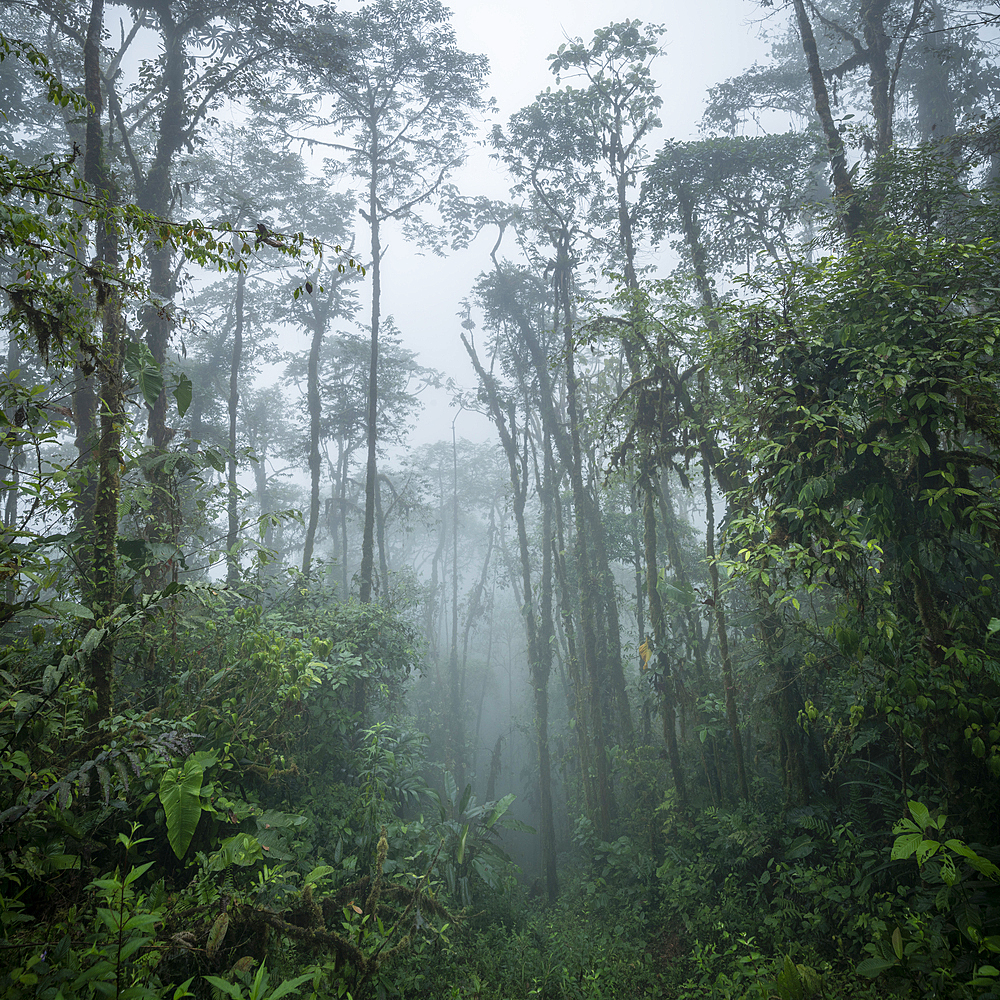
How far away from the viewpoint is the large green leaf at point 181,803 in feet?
10.7

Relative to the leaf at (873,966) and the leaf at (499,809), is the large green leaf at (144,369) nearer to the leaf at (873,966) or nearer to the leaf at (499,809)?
the leaf at (499,809)

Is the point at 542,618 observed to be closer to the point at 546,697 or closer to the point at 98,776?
the point at 546,697

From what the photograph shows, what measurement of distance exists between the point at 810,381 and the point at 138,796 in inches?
248

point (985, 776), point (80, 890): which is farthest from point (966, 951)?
point (80, 890)

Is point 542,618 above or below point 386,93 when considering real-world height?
below

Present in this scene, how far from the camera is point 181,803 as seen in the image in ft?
11.2

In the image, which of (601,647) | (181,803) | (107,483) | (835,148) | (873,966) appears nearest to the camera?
(873,966)

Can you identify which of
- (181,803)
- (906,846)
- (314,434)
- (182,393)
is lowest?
(906,846)

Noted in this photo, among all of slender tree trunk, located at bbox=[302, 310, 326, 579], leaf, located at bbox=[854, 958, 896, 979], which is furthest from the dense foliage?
slender tree trunk, located at bbox=[302, 310, 326, 579]

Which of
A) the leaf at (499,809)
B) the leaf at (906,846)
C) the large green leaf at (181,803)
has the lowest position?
the leaf at (499,809)

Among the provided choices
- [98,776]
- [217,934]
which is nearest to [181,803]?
[98,776]

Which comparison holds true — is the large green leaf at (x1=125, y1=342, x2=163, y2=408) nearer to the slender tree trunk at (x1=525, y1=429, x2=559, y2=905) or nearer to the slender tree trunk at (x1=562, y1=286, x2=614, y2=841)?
the slender tree trunk at (x1=562, y1=286, x2=614, y2=841)

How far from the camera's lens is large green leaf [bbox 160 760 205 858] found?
10.7 feet

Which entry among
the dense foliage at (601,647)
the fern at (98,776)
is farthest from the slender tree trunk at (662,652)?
the fern at (98,776)
